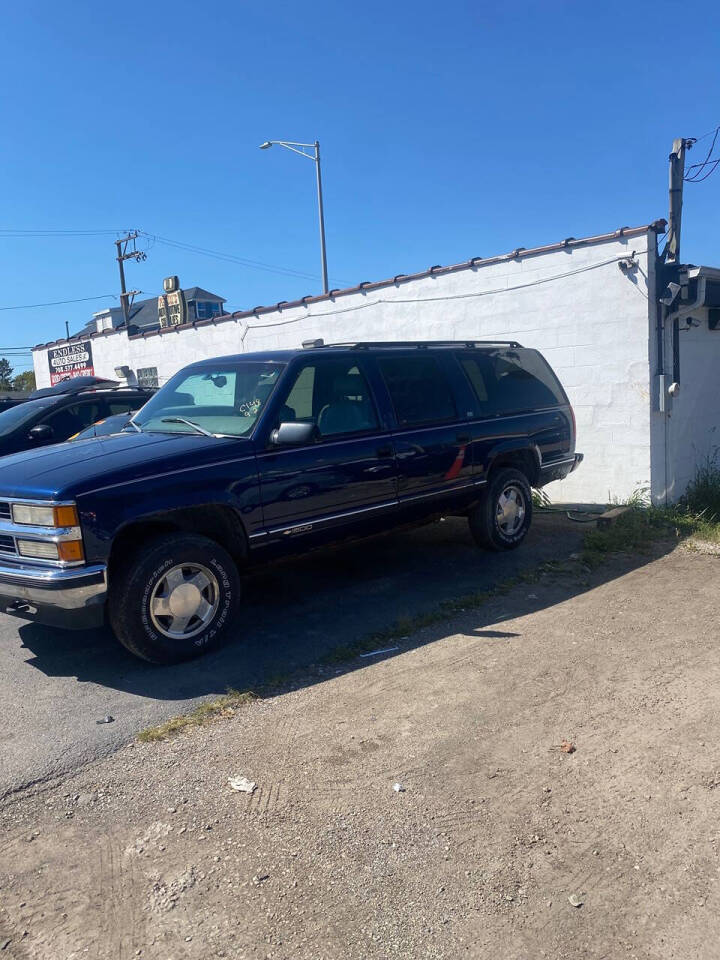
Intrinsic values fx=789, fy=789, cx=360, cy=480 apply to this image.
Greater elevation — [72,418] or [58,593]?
[72,418]

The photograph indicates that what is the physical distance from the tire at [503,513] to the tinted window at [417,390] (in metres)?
0.90

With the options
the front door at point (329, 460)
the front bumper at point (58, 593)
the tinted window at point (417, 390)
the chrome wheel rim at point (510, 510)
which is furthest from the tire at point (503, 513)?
the front bumper at point (58, 593)

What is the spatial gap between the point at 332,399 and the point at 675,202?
5264mm

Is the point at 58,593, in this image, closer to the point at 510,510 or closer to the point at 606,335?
the point at 510,510

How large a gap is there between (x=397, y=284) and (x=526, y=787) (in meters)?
8.99

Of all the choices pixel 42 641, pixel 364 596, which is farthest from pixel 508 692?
pixel 42 641

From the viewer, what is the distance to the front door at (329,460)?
17.7 ft

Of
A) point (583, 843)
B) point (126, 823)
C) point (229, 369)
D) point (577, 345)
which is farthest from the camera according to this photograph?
point (577, 345)

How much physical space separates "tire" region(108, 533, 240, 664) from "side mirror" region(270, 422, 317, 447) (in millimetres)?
821

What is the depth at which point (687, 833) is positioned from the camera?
3.15 metres

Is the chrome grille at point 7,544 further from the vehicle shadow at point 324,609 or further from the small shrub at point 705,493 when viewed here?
the small shrub at point 705,493

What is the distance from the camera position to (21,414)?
1006 centimetres

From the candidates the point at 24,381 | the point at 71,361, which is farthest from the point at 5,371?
the point at 71,361

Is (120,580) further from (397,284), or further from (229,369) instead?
(397,284)
